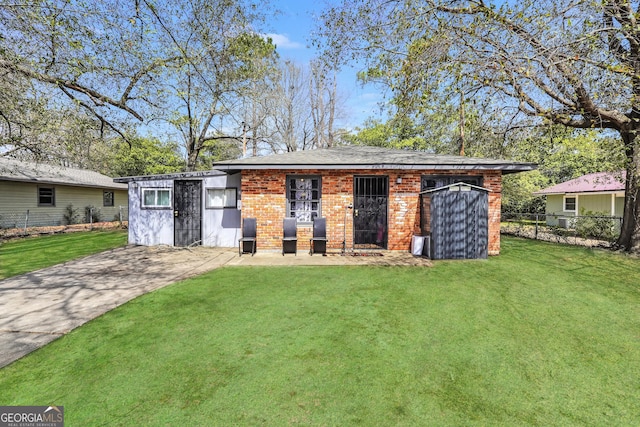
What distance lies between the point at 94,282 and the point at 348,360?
17.8ft

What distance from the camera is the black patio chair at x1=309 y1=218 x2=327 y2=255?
7.85 meters

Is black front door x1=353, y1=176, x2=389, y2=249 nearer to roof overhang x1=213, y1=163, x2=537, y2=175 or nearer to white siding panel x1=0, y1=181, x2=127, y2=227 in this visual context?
roof overhang x1=213, y1=163, x2=537, y2=175

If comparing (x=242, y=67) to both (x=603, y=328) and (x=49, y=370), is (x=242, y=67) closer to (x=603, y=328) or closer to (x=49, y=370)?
(x=49, y=370)

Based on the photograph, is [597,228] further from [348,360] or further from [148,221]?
[148,221]

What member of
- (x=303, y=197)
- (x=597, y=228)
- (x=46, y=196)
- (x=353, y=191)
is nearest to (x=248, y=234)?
(x=303, y=197)

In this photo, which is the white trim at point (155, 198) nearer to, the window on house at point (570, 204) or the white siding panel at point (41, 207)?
the white siding panel at point (41, 207)

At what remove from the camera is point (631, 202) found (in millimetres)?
8508

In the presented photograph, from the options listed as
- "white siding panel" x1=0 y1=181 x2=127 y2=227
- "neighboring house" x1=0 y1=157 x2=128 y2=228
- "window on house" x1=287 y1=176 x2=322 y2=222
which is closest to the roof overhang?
"window on house" x1=287 y1=176 x2=322 y2=222

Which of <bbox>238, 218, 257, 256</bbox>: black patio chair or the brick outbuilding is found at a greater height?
the brick outbuilding

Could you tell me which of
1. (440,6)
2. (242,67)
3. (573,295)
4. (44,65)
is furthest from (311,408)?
(242,67)

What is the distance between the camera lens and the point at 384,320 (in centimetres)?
371

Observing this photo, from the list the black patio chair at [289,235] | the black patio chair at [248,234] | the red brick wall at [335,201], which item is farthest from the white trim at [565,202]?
the black patio chair at [248,234]

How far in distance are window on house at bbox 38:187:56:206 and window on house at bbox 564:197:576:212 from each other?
3247 cm
